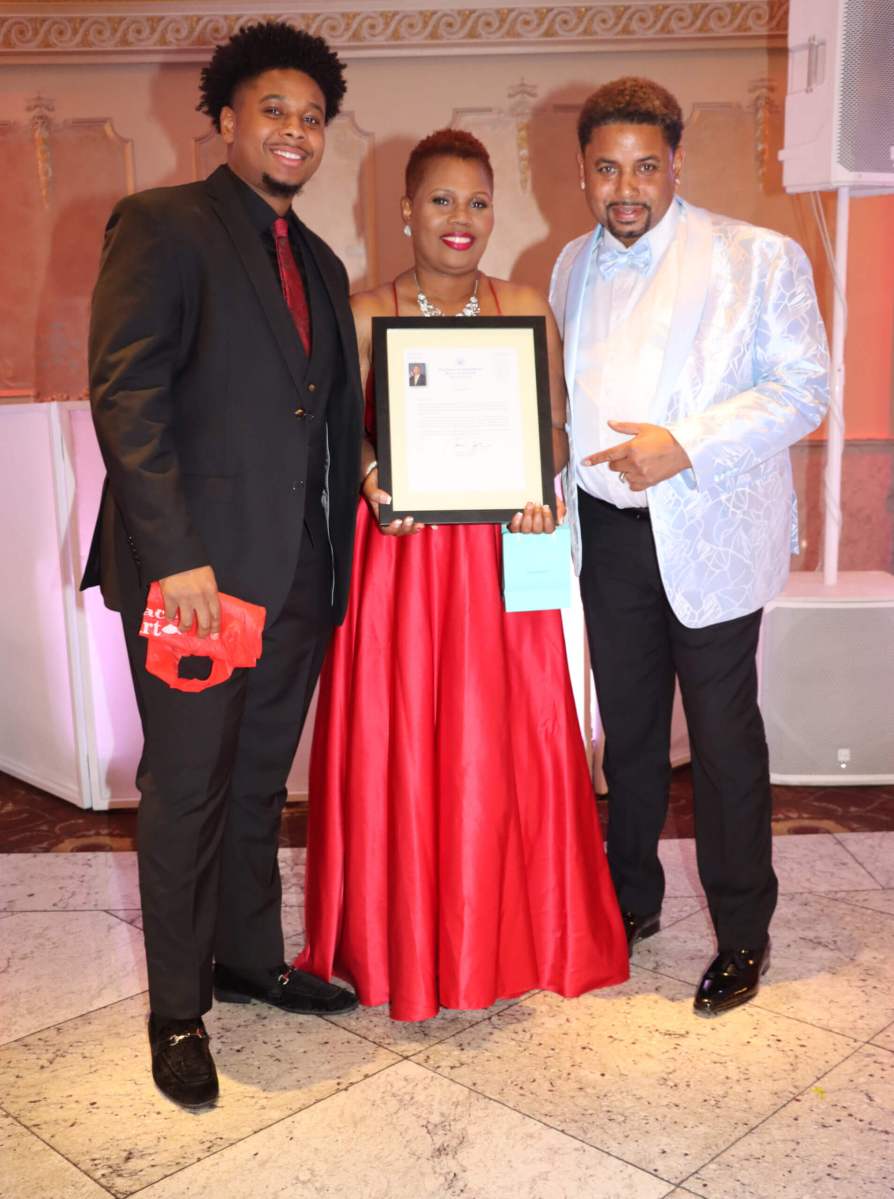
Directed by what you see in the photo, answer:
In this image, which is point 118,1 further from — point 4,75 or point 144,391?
point 144,391

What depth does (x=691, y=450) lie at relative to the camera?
1.95 meters

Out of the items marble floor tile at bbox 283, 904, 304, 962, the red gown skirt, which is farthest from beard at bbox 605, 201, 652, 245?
marble floor tile at bbox 283, 904, 304, 962

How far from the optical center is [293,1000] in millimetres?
2191

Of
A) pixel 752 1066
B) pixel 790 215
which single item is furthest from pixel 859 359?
pixel 752 1066

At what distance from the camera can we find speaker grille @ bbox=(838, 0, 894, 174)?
10.5ft

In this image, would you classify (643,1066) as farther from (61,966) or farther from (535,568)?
(61,966)

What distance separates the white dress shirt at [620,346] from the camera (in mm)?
2039

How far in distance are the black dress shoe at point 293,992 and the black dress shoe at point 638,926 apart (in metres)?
0.59

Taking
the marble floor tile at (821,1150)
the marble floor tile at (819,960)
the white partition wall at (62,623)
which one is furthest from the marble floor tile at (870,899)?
the white partition wall at (62,623)

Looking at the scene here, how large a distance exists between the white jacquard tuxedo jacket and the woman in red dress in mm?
243

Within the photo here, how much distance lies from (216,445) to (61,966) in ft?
4.20

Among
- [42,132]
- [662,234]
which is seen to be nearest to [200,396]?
[662,234]

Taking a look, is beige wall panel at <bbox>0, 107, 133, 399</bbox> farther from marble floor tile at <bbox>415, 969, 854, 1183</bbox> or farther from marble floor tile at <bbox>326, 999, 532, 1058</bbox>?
marble floor tile at <bbox>415, 969, 854, 1183</bbox>

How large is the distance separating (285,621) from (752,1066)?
3.58 ft
